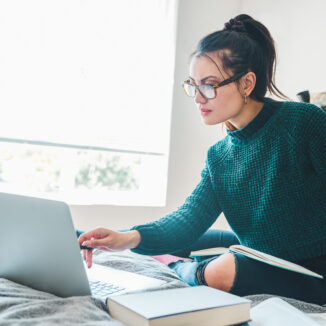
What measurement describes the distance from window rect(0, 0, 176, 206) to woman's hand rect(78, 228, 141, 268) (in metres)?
1.04

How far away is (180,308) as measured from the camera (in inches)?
20.2

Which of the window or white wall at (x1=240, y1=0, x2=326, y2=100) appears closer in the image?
the window

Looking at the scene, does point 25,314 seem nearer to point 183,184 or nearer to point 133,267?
point 133,267

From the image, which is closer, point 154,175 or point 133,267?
point 133,267

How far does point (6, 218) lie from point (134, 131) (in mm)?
1566

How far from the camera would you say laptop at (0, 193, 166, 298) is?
62 centimetres

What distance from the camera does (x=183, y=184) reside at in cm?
241

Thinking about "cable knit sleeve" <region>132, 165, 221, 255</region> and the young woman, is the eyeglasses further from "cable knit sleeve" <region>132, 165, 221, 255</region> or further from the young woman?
"cable knit sleeve" <region>132, 165, 221, 255</region>

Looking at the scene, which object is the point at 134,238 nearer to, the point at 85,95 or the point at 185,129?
the point at 85,95

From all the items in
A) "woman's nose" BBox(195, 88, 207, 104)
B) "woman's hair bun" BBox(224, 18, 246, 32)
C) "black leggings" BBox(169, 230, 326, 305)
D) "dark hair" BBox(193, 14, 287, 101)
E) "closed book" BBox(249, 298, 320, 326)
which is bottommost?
"black leggings" BBox(169, 230, 326, 305)

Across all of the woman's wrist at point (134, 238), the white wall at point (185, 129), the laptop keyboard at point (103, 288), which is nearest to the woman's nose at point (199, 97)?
the woman's wrist at point (134, 238)

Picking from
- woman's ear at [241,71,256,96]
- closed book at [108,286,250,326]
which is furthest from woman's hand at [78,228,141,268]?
woman's ear at [241,71,256,96]

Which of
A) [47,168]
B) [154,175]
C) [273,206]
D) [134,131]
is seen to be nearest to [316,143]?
[273,206]

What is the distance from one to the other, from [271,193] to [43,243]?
68 centimetres
